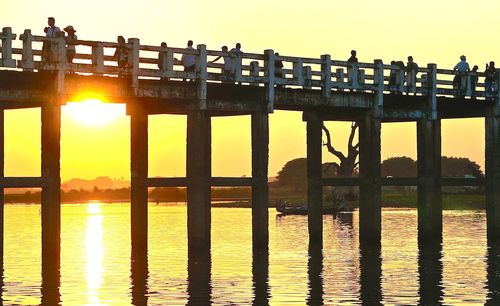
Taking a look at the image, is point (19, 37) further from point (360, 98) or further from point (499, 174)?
point (499, 174)

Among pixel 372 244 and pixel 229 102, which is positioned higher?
pixel 229 102

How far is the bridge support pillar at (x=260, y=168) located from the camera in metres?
43.9

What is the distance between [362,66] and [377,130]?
2.57 meters

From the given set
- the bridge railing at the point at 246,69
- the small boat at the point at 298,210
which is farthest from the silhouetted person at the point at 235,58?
the small boat at the point at 298,210

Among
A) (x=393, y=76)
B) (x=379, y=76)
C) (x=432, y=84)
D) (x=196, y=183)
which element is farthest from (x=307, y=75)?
(x=432, y=84)

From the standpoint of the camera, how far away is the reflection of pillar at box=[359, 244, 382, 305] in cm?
3155

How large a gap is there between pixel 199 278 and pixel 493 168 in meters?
19.4

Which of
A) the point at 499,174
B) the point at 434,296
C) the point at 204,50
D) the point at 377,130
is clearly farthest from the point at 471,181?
the point at 434,296

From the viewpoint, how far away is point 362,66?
46938 mm

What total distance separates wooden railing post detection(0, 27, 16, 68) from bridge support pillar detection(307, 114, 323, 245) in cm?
1560

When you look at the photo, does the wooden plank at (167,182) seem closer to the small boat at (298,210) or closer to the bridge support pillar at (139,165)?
the bridge support pillar at (139,165)

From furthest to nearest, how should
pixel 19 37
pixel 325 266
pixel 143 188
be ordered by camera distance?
pixel 143 188 < pixel 325 266 < pixel 19 37

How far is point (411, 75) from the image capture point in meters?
48.9

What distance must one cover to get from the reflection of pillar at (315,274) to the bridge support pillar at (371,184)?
75.8 inches
